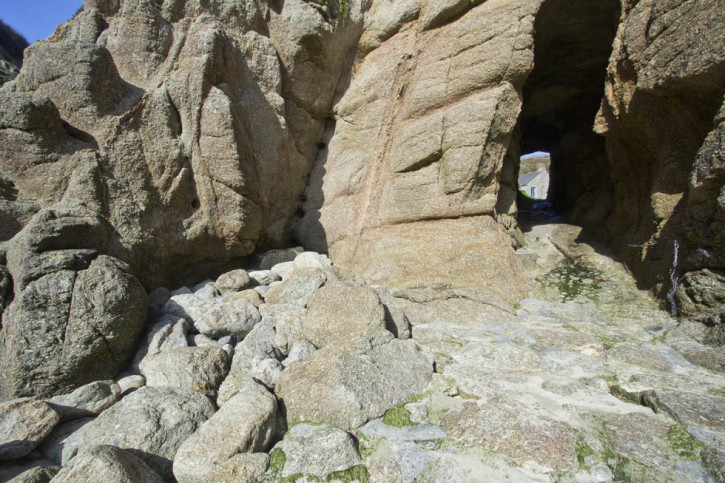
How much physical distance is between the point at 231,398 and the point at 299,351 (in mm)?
1114

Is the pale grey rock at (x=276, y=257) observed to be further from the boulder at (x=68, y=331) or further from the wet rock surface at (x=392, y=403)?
the boulder at (x=68, y=331)

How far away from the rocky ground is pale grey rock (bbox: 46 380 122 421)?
13 mm

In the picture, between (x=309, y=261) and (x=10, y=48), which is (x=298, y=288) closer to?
(x=309, y=261)

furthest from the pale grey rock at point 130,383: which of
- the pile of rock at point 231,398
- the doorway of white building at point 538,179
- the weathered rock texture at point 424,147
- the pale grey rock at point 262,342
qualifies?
the doorway of white building at point 538,179

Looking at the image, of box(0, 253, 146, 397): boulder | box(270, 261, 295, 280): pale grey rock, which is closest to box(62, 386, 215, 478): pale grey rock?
box(0, 253, 146, 397): boulder

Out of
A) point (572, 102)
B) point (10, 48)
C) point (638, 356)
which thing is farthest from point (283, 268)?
point (10, 48)

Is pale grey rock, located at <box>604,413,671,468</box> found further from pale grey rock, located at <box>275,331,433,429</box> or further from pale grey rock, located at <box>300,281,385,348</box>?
pale grey rock, located at <box>300,281,385,348</box>

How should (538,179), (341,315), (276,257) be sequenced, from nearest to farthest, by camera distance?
1. (341,315)
2. (276,257)
3. (538,179)

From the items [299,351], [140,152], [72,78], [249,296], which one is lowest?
[299,351]

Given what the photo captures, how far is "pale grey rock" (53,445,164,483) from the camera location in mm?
2393

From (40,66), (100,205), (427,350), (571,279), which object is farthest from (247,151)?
(571,279)

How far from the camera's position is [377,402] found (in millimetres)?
3496

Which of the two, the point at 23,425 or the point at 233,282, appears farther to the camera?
the point at 233,282

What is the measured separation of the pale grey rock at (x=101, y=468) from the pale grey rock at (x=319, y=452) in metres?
0.97
